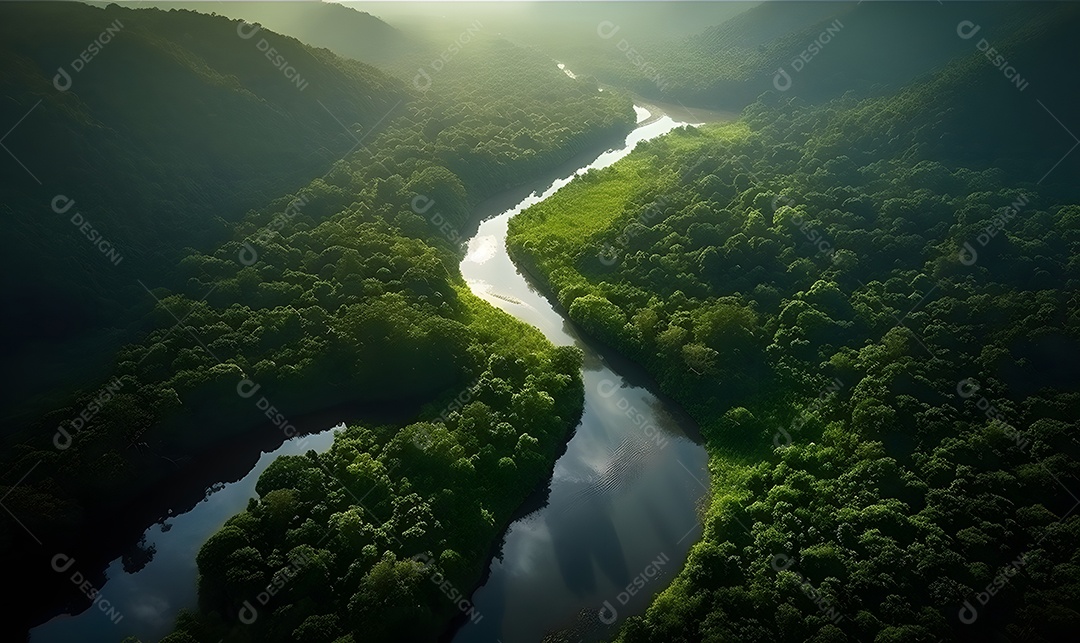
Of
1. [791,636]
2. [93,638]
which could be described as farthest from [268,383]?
[791,636]

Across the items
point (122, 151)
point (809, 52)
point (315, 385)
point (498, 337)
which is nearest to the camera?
point (315, 385)

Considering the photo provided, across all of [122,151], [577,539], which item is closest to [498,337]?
[577,539]

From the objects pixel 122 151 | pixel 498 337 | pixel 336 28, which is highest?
pixel 336 28

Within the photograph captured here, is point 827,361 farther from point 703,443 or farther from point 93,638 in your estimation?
point 93,638

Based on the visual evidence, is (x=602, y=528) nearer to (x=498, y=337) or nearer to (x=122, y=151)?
(x=498, y=337)

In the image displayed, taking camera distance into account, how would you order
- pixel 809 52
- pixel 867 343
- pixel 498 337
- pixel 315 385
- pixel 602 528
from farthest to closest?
pixel 809 52 < pixel 498 337 < pixel 867 343 < pixel 315 385 < pixel 602 528

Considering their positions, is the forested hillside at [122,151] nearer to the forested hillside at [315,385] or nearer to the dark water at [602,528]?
the forested hillside at [315,385]
